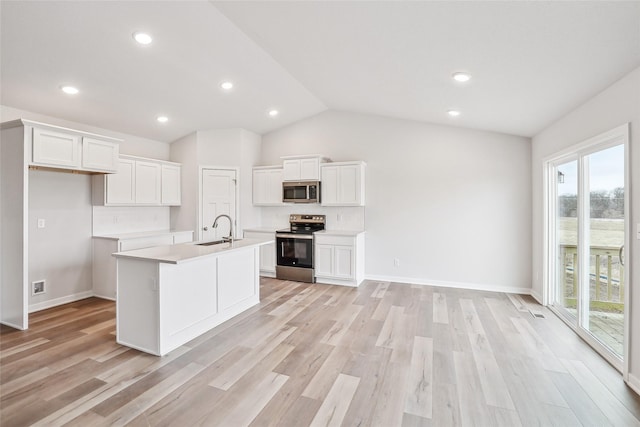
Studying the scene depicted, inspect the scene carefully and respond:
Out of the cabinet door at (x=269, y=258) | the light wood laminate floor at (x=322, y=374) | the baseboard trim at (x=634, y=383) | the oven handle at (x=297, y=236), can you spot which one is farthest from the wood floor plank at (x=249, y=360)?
the baseboard trim at (x=634, y=383)

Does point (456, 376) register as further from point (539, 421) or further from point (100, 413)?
point (100, 413)

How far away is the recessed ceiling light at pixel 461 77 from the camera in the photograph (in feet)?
9.22

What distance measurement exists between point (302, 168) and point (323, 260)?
173 centimetres

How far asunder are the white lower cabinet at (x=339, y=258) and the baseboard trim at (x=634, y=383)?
3.21 m

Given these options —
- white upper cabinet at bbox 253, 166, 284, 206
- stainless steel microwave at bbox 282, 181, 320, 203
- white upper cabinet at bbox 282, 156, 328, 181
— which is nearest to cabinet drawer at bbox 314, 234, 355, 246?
stainless steel microwave at bbox 282, 181, 320, 203

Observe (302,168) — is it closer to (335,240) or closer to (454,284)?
(335,240)

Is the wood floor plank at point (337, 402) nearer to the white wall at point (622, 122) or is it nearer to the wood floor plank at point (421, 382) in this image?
the wood floor plank at point (421, 382)

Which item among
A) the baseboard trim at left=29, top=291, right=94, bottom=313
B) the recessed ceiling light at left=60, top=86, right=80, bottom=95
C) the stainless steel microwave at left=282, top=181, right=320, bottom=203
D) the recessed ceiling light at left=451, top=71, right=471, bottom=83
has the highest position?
the recessed ceiling light at left=60, top=86, right=80, bottom=95

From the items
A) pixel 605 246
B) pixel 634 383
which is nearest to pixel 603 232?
pixel 605 246

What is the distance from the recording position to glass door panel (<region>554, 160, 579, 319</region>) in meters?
3.32

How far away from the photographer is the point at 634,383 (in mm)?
2180

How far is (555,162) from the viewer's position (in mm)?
3740

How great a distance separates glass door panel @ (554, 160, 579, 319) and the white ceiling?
781 mm

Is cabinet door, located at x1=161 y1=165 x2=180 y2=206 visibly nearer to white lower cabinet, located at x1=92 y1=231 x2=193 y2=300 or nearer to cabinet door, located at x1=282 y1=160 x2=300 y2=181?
white lower cabinet, located at x1=92 y1=231 x2=193 y2=300
